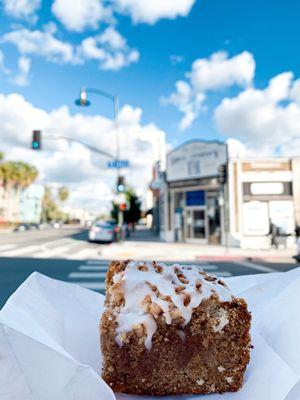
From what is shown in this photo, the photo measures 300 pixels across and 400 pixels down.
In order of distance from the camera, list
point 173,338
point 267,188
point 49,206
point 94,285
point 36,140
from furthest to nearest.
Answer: point 49,206, point 267,188, point 36,140, point 94,285, point 173,338

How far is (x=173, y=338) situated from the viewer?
1.35 metres

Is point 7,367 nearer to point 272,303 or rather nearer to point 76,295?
point 76,295

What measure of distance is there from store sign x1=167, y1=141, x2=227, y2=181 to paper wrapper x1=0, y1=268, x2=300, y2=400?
20.4m

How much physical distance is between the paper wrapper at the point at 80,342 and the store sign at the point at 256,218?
64.3ft

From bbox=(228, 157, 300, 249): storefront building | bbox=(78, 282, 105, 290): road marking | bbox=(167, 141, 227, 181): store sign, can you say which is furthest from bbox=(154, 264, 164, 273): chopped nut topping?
bbox=(167, 141, 227, 181): store sign

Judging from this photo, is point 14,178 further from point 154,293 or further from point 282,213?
point 154,293

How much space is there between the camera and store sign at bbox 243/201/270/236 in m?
20.8

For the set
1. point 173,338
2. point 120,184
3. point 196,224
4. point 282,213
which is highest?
point 120,184

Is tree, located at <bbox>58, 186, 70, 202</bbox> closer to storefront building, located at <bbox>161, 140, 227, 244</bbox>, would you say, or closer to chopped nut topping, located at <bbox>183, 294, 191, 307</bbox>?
storefront building, located at <bbox>161, 140, 227, 244</bbox>

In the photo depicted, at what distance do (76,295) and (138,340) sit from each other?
649 mm

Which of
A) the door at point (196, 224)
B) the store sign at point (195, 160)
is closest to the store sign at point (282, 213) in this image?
the store sign at point (195, 160)

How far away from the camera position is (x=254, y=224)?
68.5ft

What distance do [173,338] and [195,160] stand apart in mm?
22104

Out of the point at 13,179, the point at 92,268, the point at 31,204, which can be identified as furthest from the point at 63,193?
the point at 92,268
